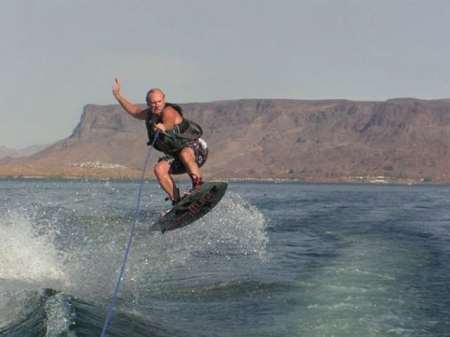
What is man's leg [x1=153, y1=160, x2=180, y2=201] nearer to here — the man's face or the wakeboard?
the wakeboard

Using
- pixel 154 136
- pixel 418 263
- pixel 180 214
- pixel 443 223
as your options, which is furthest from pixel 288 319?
pixel 443 223

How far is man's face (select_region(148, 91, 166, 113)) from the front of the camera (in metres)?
8.99

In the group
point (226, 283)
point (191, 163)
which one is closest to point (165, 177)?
point (191, 163)

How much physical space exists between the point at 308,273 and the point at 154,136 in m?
5.66

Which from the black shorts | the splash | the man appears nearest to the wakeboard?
the man

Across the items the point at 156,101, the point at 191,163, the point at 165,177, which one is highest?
the point at 156,101

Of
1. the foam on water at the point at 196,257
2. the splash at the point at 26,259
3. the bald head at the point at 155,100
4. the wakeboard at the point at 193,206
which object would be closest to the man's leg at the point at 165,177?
the wakeboard at the point at 193,206

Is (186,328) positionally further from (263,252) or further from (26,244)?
(263,252)

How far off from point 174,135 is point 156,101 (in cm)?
59

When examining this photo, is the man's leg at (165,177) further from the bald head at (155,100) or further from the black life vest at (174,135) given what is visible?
the bald head at (155,100)

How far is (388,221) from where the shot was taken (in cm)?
2706

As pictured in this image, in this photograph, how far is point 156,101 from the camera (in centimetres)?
898

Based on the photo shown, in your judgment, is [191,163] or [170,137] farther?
[191,163]

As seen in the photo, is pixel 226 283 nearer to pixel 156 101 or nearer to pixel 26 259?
pixel 26 259
